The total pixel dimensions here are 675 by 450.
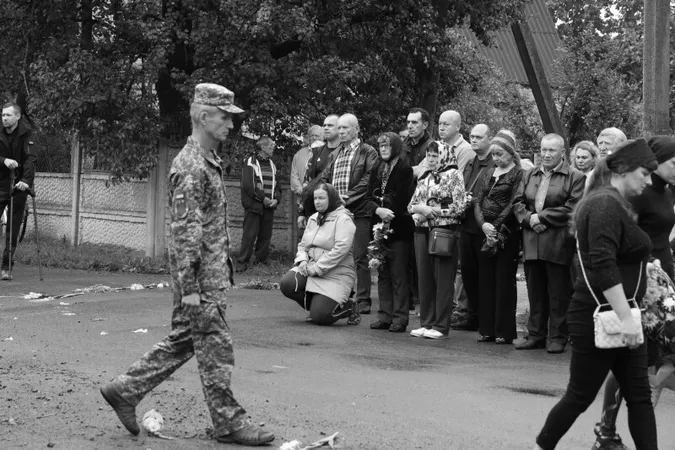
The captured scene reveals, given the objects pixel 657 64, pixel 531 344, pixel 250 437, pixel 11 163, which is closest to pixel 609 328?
pixel 250 437

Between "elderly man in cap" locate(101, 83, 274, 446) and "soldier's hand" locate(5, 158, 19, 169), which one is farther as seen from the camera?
"soldier's hand" locate(5, 158, 19, 169)

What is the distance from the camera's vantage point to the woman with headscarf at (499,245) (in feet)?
34.7

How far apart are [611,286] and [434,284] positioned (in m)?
5.34

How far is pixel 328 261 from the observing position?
1139 centimetres

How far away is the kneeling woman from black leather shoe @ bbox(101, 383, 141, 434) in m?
5.02

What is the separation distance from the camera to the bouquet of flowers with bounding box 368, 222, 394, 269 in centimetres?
1133

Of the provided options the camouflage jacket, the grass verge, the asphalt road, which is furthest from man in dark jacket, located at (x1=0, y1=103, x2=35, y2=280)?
the camouflage jacket

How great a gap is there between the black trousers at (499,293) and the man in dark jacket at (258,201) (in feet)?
23.7

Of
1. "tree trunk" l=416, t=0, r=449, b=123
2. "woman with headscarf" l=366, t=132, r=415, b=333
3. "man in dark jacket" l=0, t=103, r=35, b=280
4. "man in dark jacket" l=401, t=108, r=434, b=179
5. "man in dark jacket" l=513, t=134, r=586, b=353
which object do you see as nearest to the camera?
"man in dark jacket" l=513, t=134, r=586, b=353

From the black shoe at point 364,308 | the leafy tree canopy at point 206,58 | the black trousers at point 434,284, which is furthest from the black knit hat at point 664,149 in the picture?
the leafy tree canopy at point 206,58

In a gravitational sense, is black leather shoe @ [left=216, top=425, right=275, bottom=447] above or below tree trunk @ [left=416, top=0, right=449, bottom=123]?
below

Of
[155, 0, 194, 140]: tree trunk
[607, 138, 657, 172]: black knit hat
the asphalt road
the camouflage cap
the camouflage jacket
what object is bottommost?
the asphalt road

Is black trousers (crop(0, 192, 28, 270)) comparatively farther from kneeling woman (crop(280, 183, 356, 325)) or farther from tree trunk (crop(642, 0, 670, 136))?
tree trunk (crop(642, 0, 670, 136))

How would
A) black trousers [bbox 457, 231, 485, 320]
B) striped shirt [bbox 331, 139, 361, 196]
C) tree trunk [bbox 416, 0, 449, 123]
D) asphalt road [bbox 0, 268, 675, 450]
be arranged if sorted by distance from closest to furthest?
asphalt road [bbox 0, 268, 675, 450]
black trousers [bbox 457, 231, 485, 320]
striped shirt [bbox 331, 139, 361, 196]
tree trunk [bbox 416, 0, 449, 123]
